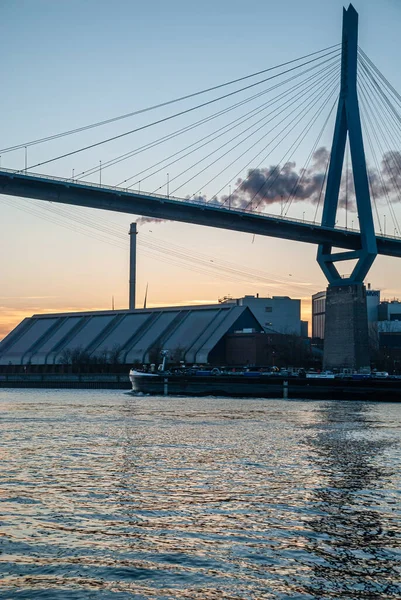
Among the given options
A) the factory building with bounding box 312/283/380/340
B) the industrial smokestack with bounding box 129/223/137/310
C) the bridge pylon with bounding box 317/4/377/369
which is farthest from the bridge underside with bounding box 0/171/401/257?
the factory building with bounding box 312/283/380/340

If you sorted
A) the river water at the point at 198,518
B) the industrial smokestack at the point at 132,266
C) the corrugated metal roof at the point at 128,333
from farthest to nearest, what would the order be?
1. the industrial smokestack at the point at 132,266
2. the corrugated metal roof at the point at 128,333
3. the river water at the point at 198,518

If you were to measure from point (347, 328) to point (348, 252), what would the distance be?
6.39 meters

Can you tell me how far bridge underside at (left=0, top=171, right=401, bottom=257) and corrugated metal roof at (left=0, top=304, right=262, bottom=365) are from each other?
37.8m

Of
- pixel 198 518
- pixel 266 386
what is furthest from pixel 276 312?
pixel 198 518

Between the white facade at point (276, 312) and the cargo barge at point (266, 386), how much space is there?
2157 inches

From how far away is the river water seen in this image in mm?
10539

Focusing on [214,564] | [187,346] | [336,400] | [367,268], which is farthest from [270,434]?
[187,346]

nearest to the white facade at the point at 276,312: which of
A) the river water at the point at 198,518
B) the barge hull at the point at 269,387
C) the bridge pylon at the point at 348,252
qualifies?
the barge hull at the point at 269,387

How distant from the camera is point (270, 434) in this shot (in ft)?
102

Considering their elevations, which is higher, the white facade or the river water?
the white facade

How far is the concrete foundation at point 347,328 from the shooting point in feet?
223

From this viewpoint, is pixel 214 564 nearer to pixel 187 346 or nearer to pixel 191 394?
pixel 191 394

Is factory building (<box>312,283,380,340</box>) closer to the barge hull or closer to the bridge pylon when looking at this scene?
A: the bridge pylon

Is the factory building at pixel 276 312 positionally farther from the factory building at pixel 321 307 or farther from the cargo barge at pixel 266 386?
the cargo barge at pixel 266 386
